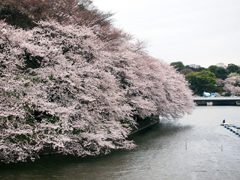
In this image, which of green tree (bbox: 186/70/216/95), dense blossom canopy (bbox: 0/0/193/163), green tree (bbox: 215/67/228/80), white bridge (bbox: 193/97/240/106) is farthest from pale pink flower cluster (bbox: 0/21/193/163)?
green tree (bbox: 215/67/228/80)

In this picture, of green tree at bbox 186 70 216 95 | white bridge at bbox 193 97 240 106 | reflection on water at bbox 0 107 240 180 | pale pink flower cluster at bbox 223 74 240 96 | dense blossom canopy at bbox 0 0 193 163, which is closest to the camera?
reflection on water at bbox 0 107 240 180

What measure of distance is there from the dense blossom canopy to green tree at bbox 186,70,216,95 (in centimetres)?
10993

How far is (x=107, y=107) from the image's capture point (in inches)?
1018

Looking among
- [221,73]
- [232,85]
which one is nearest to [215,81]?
[232,85]

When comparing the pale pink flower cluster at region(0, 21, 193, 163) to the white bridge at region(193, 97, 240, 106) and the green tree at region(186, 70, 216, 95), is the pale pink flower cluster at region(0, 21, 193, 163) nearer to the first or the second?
the white bridge at region(193, 97, 240, 106)

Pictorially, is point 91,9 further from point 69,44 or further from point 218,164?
point 218,164

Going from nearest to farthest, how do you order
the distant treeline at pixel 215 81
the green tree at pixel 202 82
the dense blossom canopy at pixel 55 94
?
the dense blossom canopy at pixel 55 94 → the green tree at pixel 202 82 → the distant treeline at pixel 215 81

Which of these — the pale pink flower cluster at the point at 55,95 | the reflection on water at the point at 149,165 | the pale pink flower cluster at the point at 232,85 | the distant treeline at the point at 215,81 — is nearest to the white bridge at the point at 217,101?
the distant treeline at the point at 215,81

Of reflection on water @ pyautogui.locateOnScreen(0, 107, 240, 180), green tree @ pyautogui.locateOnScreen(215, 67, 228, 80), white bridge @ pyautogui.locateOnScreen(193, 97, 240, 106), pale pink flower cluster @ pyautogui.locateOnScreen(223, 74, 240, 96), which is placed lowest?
reflection on water @ pyautogui.locateOnScreen(0, 107, 240, 180)

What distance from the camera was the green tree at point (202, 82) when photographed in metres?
137

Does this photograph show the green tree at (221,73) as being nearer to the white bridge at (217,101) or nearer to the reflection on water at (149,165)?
the white bridge at (217,101)

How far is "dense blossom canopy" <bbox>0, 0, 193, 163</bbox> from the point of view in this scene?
20.5 metres

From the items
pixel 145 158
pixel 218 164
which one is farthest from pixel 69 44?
pixel 218 164

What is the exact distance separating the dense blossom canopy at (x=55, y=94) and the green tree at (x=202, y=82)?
361ft
